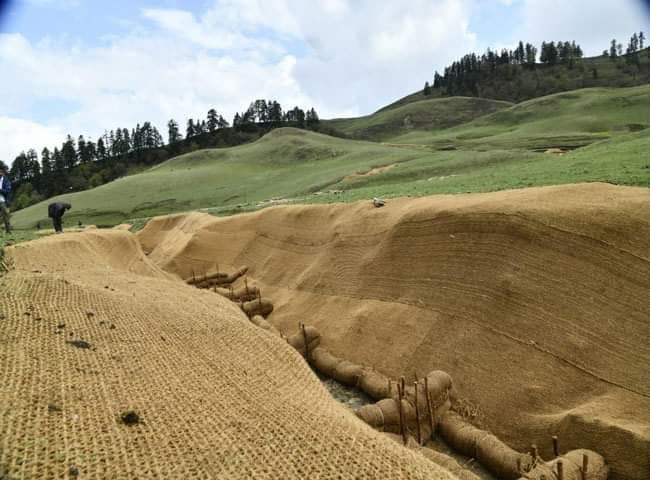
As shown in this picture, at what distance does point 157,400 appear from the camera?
4.68 m

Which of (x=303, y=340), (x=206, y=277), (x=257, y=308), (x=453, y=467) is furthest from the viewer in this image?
(x=206, y=277)

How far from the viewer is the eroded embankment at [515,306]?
21.0 ft

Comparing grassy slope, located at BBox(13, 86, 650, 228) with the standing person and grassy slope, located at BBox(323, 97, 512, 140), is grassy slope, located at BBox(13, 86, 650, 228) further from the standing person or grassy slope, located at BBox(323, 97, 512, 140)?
grassy slope, located at BBox(323, 97, 512, 140)

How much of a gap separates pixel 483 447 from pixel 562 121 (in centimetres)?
5809

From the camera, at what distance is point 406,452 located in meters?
4.23

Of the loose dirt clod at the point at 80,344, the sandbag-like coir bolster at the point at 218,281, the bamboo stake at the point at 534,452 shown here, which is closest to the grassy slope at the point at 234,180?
the sandbag-like coir bolster at the point at 218,281

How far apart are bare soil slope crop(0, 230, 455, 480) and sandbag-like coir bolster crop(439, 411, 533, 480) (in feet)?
7.45

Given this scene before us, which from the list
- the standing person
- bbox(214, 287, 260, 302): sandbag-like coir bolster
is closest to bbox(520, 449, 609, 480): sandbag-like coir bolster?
bbox(214, 287, 260, 302): sandbag-like coir bolster

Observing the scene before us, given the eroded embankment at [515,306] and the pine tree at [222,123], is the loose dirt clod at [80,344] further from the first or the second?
the pine tree at [222,123]

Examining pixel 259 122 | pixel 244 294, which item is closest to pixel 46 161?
pixel 259 122

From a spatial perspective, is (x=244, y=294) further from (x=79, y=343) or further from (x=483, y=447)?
(x=483, y=447)

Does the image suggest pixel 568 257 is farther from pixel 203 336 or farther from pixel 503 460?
pixel 203 336

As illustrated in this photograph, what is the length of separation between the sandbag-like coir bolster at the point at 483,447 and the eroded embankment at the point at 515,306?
0.41 meters

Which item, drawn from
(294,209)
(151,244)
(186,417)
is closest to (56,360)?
(186,417)
